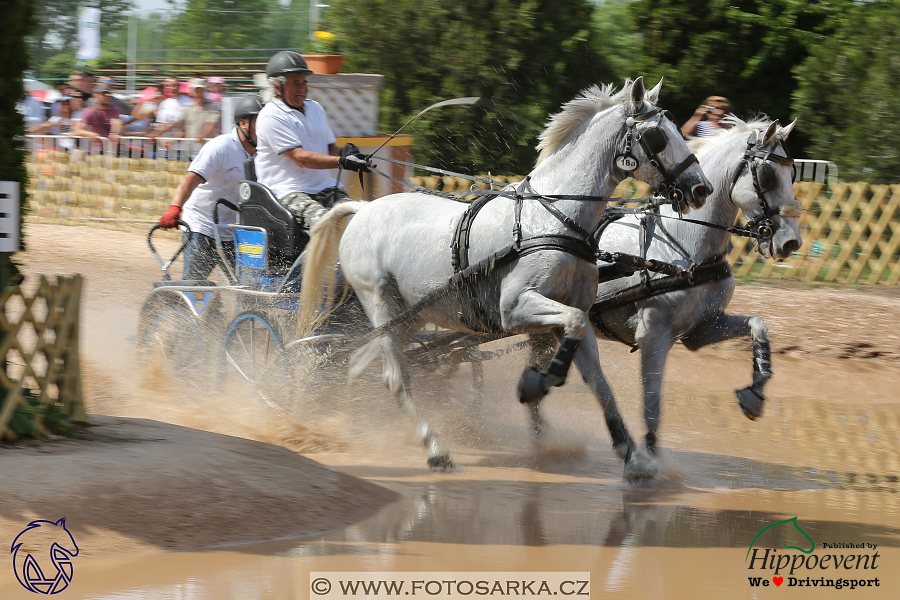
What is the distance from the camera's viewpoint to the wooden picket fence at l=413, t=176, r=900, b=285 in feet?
38.4

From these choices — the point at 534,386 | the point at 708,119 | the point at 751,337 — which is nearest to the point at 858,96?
the point at 708,119

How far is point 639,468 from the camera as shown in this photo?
212 inches

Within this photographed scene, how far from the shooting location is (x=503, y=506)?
5.08 metres

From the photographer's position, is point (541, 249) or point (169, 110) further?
point (169, 110)

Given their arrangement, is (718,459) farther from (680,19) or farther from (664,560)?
(680,19)

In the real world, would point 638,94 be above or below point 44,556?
above

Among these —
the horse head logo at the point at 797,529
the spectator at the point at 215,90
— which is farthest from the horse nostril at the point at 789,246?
the spectator at the point at 215,90

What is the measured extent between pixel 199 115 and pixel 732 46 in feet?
26.1

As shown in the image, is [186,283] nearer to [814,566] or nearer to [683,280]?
[683,280]

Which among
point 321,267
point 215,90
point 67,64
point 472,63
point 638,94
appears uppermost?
point 638,94

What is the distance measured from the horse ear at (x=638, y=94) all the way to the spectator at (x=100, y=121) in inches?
469

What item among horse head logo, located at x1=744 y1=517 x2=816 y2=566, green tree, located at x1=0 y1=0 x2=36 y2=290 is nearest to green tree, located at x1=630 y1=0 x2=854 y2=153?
horse head logo, located at x1=744 y1=517 x2=816 y2=566

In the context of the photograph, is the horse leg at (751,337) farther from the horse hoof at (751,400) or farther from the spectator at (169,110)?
the spectator at (169,110)

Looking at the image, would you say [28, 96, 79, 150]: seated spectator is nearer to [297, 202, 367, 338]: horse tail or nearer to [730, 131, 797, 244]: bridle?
[297, 202, 367, 338]: horse tail
